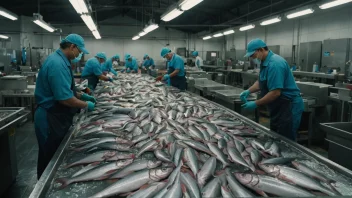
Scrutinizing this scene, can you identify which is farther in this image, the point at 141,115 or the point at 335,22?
the point at 335,22

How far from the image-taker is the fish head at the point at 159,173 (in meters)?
1.94

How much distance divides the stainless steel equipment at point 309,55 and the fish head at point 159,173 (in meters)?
10.7

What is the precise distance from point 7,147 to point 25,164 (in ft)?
4.13

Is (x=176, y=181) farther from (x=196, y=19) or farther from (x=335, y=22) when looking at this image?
(x=196, y=19)

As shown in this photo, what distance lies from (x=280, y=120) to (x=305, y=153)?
1.18 m

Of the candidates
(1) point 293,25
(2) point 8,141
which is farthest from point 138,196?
(1) point 293,25

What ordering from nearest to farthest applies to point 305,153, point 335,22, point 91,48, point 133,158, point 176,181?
1. point 176,181
2. point 133,158
3. point 305,153
4. point 335,22
5. point 91,48

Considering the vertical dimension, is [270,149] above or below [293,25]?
below

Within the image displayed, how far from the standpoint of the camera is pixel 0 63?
442 inches

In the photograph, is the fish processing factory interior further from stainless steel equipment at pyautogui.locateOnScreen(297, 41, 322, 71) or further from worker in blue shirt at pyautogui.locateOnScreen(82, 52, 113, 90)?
stainless steel equipment at pyautogui.locateOnScreen(297, 41, 322, 71)

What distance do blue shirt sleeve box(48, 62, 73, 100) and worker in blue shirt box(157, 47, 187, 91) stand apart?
4.64m

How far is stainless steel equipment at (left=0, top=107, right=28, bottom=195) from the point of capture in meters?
3.69

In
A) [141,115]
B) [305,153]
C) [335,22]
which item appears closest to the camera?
[305,153]

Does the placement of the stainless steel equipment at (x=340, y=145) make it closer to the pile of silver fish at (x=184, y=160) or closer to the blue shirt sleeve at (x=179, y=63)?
the pile of silver fish at (x=184, y=160)
